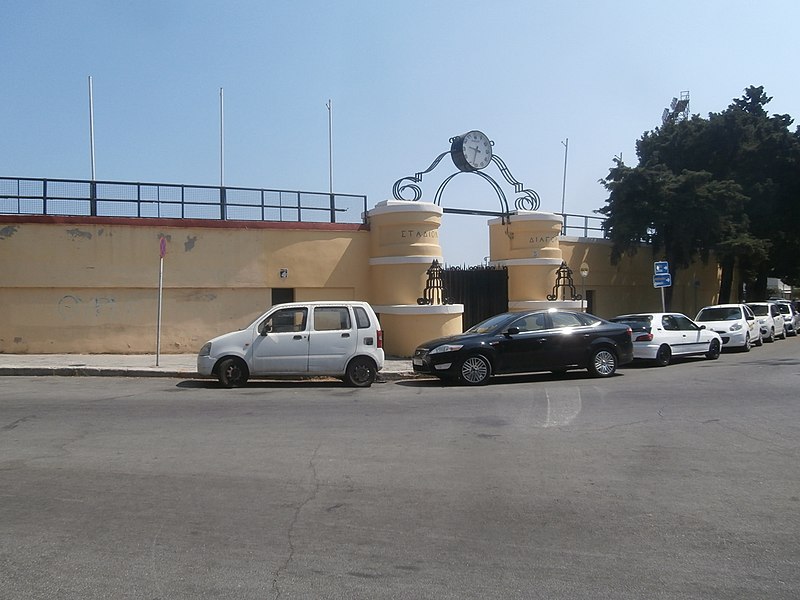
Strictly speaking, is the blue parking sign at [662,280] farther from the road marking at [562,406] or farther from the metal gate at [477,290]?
the road marking at [562,406]

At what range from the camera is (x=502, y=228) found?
2372 centimetres

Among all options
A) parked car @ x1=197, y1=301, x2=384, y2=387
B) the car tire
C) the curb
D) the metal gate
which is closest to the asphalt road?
parked car @ x1=197, y1=301, x2=384, y2=387

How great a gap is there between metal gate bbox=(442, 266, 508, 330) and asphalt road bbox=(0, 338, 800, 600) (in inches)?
416

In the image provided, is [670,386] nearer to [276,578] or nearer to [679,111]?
[276,578]

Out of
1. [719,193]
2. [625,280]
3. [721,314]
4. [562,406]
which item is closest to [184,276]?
[562,406]

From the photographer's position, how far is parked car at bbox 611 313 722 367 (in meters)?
19.4

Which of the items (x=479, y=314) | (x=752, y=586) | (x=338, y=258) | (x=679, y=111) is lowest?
(x=752, y=586)

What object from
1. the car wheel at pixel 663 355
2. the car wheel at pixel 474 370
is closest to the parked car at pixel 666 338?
the car wheel at pixel 663 355

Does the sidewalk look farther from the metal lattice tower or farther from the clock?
the metal lattice tower

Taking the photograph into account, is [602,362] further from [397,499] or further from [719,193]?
[719,193]

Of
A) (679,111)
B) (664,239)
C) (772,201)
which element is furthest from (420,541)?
(679,111)

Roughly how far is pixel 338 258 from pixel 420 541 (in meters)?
15.6

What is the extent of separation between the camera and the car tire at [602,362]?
16.2 meters

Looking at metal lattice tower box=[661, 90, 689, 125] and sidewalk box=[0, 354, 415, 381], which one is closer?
sidewalk box=[0, 354, 415, 381]
